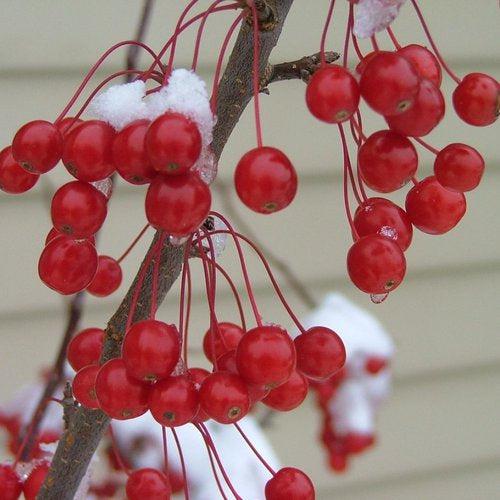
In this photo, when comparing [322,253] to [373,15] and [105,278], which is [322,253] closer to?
→ [105,278]

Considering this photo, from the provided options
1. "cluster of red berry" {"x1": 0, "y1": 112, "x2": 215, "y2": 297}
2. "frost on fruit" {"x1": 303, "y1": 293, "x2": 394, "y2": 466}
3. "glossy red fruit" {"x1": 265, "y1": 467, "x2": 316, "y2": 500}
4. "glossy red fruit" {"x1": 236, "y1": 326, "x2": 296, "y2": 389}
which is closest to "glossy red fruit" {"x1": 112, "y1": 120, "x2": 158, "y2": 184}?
"cluster of red berry" {"x1": 0, "y1": 112, "x2": 215, "y2": 297}

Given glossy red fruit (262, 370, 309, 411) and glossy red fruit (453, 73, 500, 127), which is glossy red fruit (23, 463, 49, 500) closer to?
glossy red fruit (262, 370, 309, 411)

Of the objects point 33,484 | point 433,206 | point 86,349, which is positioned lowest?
point 33,484

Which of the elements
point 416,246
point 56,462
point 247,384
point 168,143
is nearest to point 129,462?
point 56,462

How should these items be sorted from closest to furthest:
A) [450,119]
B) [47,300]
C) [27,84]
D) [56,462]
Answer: [56,462] → [27,84] → [47,300] → [450,119]

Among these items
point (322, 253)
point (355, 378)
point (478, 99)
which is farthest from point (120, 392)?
point (322, 253)

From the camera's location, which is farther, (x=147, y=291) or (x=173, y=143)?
(x=147, y=291)

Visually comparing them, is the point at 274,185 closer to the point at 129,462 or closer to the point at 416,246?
the point at 129,462
